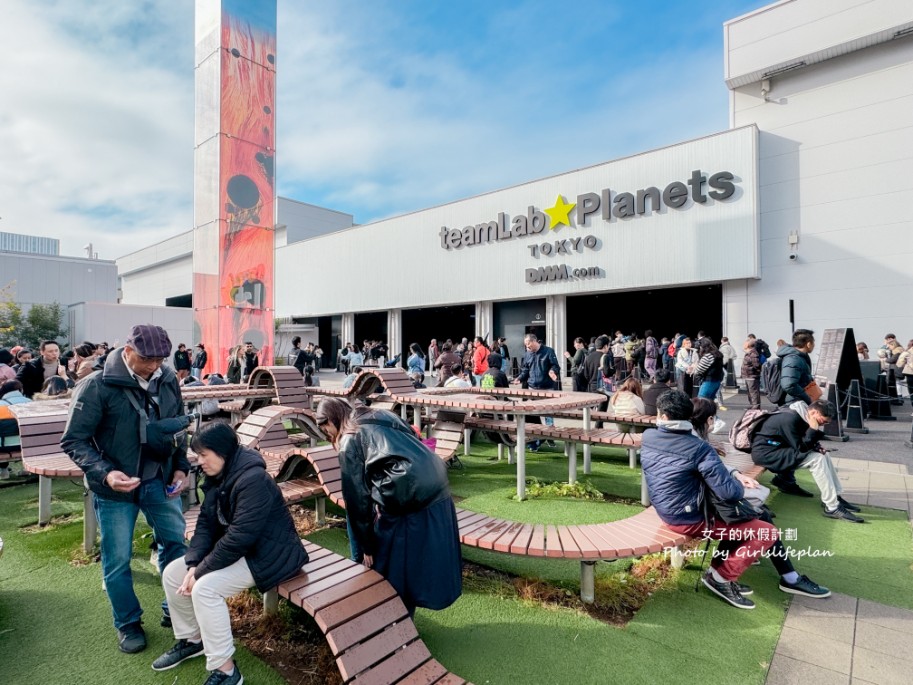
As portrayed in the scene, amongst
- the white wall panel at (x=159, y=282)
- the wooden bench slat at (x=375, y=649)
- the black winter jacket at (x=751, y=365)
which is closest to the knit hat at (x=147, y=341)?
the wooden bench slat at (x=375, y=649)

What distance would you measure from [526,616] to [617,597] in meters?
0.67

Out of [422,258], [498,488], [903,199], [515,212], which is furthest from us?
[422,258]

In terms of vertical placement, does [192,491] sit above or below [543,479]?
above

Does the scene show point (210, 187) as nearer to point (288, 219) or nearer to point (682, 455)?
point (682, 455)

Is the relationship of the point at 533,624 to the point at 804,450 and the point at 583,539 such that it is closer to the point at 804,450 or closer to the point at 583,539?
the point at 583,539

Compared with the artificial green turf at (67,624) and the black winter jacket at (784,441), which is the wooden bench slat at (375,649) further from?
the black winter jacket at (784,441)

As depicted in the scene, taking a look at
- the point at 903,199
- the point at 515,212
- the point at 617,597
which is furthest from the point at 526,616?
the point at 515,212

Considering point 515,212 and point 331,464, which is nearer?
point 331,464

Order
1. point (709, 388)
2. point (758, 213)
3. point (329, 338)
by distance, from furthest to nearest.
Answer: point (329, 338), point (758, 213), point (709, 388)

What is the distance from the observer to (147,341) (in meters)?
2.84

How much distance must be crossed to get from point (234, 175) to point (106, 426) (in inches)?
651

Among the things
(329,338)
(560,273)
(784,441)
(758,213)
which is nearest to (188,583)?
(784,441)

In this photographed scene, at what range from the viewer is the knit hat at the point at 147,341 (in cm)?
282

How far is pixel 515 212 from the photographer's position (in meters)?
22.2
